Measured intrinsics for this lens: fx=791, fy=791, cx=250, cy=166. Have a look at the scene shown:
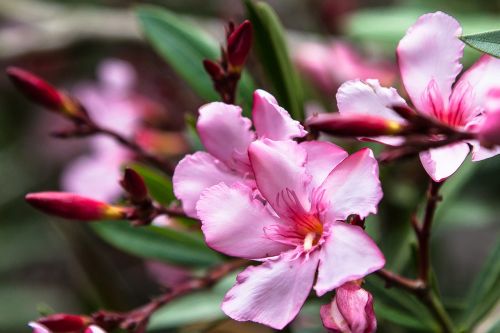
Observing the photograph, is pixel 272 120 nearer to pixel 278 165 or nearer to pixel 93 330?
pixel 278 165

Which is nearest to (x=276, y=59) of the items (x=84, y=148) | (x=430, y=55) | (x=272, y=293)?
(x=430, y=55)

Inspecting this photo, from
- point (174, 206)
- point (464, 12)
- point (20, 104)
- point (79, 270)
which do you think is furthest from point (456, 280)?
point (20, 104)

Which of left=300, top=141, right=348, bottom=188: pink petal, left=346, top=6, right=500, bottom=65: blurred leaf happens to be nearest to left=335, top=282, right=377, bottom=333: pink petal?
left=300, top=141, right=348, bottom=188: pink petal

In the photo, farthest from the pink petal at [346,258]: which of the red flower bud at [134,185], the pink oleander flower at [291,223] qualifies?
the red flower bud at [134,185]

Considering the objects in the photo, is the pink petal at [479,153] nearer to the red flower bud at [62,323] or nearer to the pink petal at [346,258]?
the pink petal at [346,258]

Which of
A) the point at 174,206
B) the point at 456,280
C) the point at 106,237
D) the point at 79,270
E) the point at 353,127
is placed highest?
the point at 353,127

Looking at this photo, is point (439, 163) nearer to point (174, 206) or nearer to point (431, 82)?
point (431, 82)
